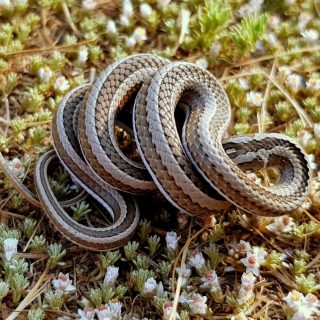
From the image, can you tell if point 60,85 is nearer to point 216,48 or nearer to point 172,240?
point 216,48

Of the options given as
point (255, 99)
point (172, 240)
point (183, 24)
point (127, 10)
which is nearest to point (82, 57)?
point (127, 10)

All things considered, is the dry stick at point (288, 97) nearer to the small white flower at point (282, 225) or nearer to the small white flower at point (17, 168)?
the small white flower at point (282, 225)

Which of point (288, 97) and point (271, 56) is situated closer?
point (288, 97)

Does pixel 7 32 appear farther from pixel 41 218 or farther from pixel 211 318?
pixel 211 318

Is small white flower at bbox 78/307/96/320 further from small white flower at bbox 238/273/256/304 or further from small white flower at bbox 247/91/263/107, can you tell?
small white flower at bbox 247/91/263/107

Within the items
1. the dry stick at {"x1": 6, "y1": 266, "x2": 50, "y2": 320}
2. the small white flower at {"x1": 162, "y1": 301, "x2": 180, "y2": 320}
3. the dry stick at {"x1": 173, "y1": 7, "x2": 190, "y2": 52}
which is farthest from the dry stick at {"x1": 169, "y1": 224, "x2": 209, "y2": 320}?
the dry stick at {"x1": 173, "y1": 7, "x2": 190, "y2": 52}
